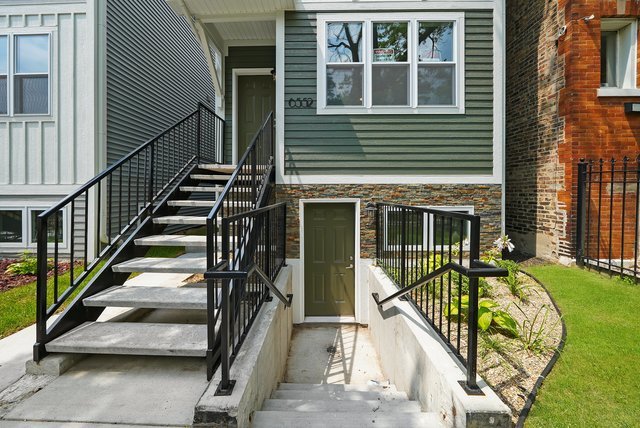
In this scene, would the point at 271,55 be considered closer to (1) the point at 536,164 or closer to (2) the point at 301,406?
(1) the point at 536,164

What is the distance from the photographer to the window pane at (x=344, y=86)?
584 cm

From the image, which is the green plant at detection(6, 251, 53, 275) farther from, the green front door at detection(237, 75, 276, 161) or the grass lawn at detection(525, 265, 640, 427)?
the grass lawn at detection(525, 265, 640, 427)

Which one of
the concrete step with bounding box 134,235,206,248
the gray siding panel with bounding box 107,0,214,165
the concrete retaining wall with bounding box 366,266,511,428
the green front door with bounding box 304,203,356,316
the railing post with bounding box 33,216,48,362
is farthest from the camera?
the gray siding panel with bounding box 107,0,214,165

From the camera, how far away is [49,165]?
20.8 feet

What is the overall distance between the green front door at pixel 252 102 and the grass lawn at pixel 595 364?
6.04 meters

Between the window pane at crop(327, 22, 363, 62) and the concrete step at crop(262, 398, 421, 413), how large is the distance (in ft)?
17.1

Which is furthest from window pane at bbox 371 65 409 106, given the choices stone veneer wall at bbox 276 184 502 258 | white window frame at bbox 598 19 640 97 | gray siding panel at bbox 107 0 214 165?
gray siding panel at bbox 107 0 214 165

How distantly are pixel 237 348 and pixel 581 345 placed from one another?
296 cm

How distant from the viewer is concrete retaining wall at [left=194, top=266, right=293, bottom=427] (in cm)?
199

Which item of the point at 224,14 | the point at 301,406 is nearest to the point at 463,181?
the point at 301,406

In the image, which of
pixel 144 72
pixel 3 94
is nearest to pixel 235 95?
pixel 144 72

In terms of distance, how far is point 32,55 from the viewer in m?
6.38

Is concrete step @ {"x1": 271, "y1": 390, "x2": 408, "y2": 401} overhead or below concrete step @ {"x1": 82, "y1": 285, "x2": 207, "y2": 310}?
below

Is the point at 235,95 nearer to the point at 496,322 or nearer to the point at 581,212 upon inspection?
the point at 496,322
